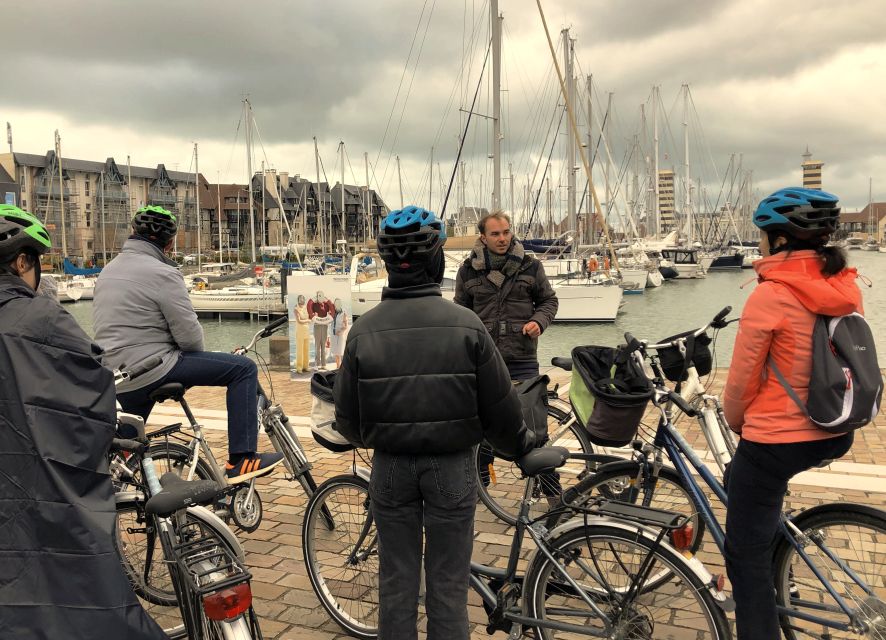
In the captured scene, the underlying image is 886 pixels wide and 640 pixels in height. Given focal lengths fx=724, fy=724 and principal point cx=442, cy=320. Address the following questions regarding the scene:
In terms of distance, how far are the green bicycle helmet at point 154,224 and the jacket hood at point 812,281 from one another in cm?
330

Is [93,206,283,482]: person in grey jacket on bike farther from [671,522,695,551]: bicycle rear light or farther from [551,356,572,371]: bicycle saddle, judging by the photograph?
[671,522,695,551]: bicycle rear light

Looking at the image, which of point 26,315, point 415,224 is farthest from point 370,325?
point 26,315

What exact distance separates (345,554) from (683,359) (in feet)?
6.63

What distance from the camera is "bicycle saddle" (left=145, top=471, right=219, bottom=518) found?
2639 mm

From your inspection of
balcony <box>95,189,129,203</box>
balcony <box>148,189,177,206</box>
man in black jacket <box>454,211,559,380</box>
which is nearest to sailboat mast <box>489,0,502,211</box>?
man in black jacket <box>454,211,559,380</box>

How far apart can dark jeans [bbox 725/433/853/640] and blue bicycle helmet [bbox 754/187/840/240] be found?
0.79 m

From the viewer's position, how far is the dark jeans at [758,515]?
8.93 feet

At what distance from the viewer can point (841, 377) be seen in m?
2.59

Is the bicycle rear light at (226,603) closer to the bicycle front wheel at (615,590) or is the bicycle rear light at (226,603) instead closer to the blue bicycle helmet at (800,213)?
the bicycle front wheel at (615,590)

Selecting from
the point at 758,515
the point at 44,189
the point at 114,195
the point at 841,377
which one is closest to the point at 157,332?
the point at 758,515

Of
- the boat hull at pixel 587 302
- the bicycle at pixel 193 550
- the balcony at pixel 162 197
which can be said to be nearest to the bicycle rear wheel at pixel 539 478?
the bicycle at pixel 193 550

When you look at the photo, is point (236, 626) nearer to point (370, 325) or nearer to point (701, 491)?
point (370, 325)

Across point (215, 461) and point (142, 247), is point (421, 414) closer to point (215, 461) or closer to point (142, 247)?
point (215, 461)

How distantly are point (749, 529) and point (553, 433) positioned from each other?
2.20 metres
